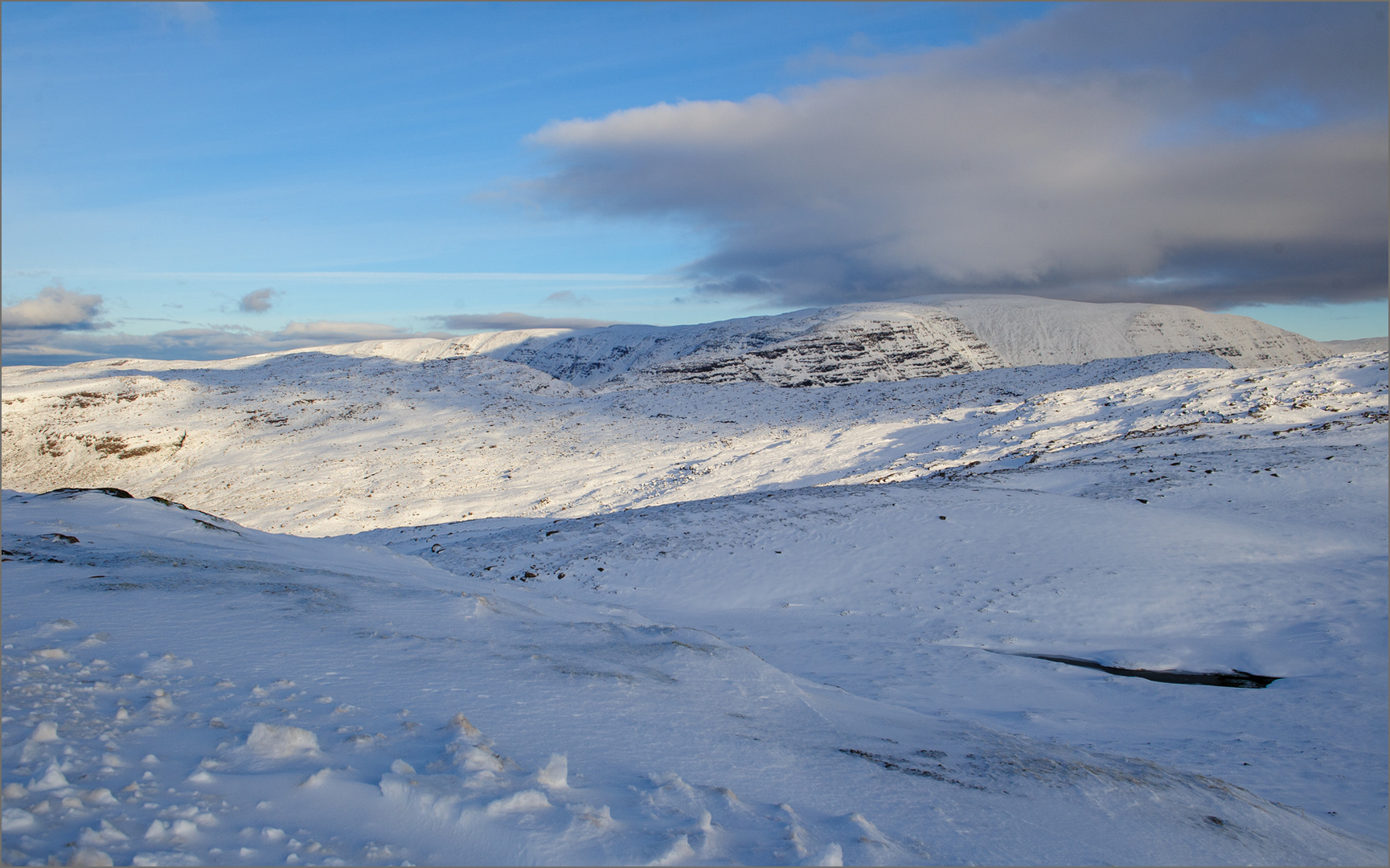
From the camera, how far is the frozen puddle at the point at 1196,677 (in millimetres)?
8124

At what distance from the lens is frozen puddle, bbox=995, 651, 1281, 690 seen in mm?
8124

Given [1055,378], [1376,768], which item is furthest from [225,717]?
[1055,378]

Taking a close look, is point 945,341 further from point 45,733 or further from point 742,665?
point 45,733

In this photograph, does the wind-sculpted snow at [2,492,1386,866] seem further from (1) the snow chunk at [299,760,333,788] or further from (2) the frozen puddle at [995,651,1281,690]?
(2) the frozen puddle at [995,651,1281,690]

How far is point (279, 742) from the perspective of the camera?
3.36 meters

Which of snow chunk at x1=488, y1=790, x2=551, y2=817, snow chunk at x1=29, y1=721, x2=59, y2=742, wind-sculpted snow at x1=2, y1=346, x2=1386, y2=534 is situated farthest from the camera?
wind-sculpted snow at x1=2, y1=346, x2=1386, y2=534

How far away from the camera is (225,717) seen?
3.68m

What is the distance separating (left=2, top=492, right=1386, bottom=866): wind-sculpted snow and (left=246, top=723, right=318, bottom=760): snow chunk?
0.01 m

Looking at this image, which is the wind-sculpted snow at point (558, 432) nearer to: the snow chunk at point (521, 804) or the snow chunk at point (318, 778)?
the snow chunk at point (318, 778)

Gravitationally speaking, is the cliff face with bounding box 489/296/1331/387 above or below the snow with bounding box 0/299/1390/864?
above

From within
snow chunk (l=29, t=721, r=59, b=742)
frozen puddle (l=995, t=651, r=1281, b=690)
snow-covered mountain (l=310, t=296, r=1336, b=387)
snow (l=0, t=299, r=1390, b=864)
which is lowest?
frozen puddle (l=995, t=651, r=1281, b=690)

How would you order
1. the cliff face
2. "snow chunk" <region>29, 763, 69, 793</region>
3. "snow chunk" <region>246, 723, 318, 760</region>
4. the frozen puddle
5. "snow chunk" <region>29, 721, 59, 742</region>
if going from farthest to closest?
the cliff face → the frozen puddle → "snow chunk" <region>246, 723, 318, 760</region> → "snow chunk" <region>29, 721, 59, 742</region> → "snow chunk" <region>29, 763, 69, 793</region>

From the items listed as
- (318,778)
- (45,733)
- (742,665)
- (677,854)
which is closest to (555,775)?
(677,854)

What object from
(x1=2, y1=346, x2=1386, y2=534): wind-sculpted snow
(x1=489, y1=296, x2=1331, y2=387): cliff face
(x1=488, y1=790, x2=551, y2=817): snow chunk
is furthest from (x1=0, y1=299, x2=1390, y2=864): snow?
(x1=489, y1=296, x2=1331, y2=387): cliff face
